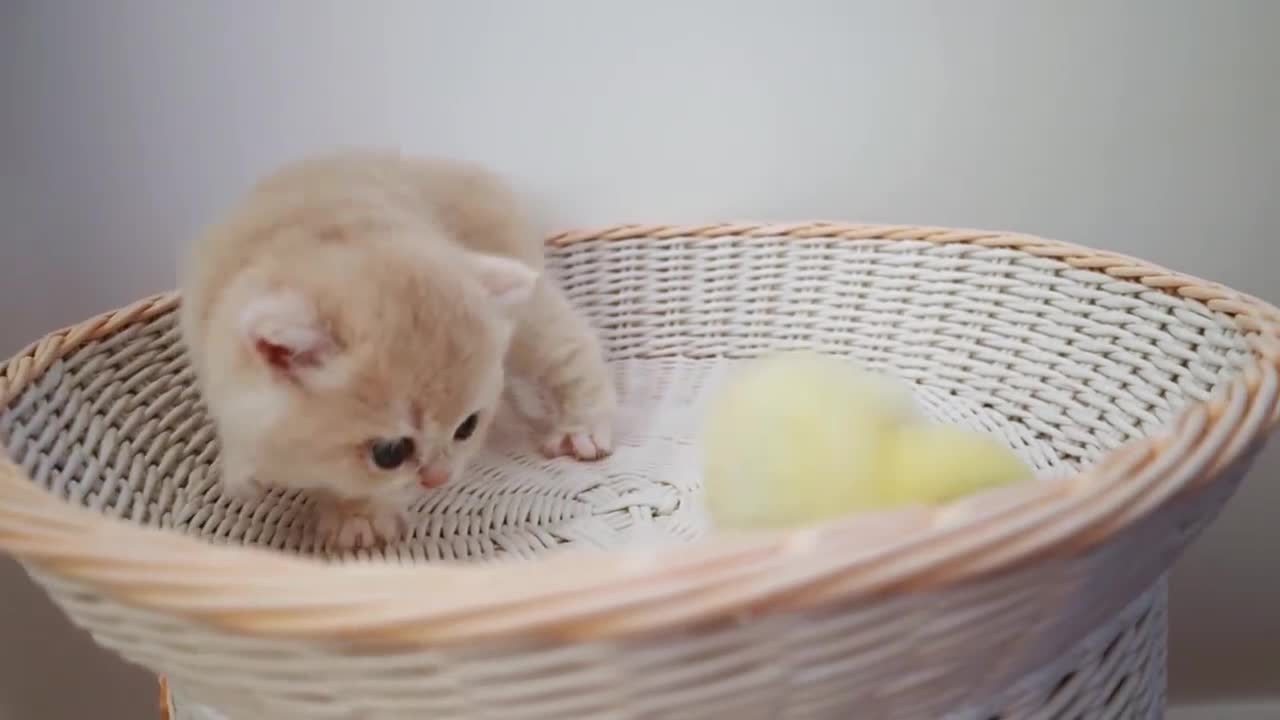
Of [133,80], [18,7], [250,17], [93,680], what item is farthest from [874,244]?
[93,680]

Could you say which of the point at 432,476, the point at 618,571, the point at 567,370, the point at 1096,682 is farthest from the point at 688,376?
the point at 618,571

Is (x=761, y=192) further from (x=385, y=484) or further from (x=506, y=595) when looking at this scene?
(x=506, y=595)

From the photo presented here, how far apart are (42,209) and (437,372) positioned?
2.48 ft

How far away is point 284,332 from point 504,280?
0.24 meters

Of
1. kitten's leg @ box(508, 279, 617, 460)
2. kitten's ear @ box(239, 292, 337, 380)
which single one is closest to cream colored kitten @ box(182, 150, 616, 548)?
kitten's ear @ box(239, 292, 337, 380)

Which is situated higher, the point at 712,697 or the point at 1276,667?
the point at 712,697

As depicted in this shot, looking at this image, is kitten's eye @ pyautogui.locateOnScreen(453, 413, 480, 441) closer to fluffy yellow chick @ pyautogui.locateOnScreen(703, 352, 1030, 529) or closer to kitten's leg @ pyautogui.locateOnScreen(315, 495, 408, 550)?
kitten's leg @ pyautogui.locateOnScreen(315, 495, 408, 550)

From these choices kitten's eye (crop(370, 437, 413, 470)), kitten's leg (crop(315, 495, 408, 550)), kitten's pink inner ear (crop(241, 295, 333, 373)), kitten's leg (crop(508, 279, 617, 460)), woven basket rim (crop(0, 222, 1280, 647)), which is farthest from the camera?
kitten's leg (crop(508, 279, 617, 460))

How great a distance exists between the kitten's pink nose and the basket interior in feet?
0.33

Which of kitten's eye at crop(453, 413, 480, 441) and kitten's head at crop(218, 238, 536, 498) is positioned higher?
kitten's head at crop(218, 238, 536, 498)

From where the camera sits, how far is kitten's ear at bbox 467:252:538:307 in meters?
0.84

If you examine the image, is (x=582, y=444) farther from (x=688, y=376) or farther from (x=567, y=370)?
(x=688, y=376)

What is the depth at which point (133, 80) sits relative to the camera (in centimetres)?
115

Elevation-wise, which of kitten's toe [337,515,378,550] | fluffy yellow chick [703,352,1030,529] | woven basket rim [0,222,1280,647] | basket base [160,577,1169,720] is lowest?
kitten's toe [337,515,378,550]
